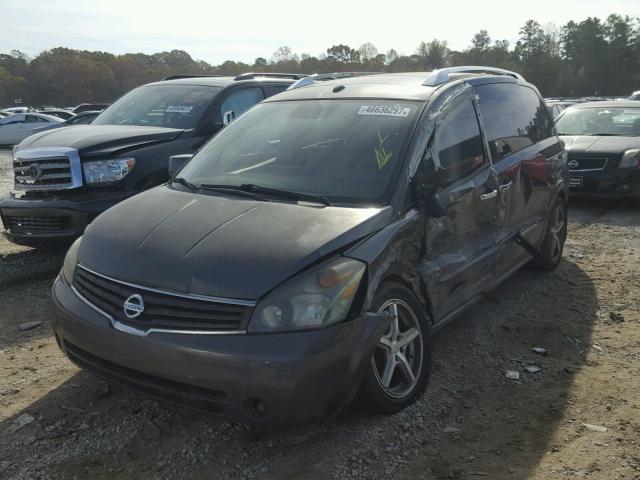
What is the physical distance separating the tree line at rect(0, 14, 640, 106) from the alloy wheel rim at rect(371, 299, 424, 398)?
76.8 meters

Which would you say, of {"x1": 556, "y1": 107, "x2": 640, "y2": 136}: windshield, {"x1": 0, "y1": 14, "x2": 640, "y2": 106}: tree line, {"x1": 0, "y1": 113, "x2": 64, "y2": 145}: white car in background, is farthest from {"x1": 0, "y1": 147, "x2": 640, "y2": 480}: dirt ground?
{"x1": 0, "y1": 14, "x2": 640, "y2": 106}: tree line

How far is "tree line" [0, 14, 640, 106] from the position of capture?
83.5m

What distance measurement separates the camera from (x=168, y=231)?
318cm

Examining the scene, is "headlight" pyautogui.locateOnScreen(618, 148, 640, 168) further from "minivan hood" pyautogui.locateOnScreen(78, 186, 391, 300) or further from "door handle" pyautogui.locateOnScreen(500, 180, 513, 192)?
"minivan hood" pyautogui.locateOnScreen(78, 186, 391, 300)

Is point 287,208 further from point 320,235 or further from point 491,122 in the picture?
point 491,122

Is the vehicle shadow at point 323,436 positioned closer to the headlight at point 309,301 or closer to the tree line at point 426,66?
the headlight at point 309,301

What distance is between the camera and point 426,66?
89.2m

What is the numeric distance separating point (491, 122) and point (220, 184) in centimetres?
217

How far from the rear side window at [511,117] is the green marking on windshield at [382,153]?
116cm

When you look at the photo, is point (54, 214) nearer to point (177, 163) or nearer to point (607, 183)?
point (177, 163)

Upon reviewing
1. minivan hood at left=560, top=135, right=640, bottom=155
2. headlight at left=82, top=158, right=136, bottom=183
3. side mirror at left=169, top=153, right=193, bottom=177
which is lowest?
minivan hood at left=560, top=135, right=640, bottom=155

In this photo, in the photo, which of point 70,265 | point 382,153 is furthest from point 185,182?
point 382,153

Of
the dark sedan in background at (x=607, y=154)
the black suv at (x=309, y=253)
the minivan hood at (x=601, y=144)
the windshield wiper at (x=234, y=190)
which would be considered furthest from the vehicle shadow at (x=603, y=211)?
the windshield wiper at (x=234, y=190)

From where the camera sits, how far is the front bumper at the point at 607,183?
8.82 metres
